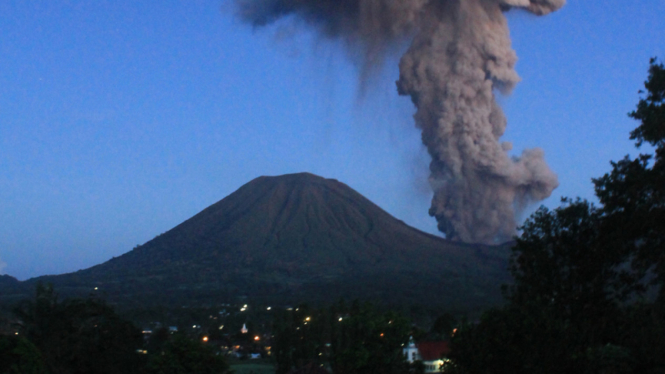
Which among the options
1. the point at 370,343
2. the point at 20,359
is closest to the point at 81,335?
the point at 20,359

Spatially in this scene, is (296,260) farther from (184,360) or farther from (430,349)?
(184,360)

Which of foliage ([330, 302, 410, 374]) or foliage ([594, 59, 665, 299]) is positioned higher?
foliage ([594, 59, 665, 299])

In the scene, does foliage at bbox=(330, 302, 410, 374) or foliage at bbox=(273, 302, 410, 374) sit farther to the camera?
foliage at bbox=(273, 302, 410, 374)

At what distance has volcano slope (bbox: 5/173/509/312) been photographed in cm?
6538

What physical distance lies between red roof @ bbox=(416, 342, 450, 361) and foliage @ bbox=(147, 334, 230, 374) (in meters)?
12.0

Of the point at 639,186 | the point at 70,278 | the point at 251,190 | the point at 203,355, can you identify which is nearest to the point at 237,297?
the point at 70,278

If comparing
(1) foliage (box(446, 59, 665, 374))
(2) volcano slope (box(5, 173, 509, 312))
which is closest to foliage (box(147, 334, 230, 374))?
(1) foliage (box(446, 59, 665, 374))

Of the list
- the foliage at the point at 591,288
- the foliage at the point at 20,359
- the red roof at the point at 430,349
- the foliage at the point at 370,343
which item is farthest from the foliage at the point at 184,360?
the red roof at the point at 430,349

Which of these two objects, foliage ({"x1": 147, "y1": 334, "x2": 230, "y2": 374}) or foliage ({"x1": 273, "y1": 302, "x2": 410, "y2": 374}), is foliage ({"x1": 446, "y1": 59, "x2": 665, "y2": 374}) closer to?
foliage ({"x1": 147, "y1": 334, "x2": 230, "y2": 374})

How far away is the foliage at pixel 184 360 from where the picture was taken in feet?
49.2

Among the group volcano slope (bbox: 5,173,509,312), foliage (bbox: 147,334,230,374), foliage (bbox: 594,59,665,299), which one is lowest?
foliage (bbox: 147,334,230,374)

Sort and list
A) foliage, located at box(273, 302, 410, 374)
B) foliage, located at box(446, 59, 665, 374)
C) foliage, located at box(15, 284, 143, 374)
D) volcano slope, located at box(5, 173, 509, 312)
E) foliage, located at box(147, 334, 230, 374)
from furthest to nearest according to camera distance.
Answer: volcano slope, located at box(5, 173, 509, 312) < foliage, located at box(273, 302, 410, 374) < foliage, located at box(147, 334, 230, 374) < foliage, located at box(15, 284, 143, 374) < foliage, located at box(446, 59, 665, 374)

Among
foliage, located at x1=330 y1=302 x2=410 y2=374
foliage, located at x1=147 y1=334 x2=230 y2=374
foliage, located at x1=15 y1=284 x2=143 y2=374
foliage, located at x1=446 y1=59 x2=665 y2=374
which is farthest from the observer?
foliage, located at x1=330 y1=302 x2=410 y2=374

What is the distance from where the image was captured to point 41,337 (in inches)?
584
